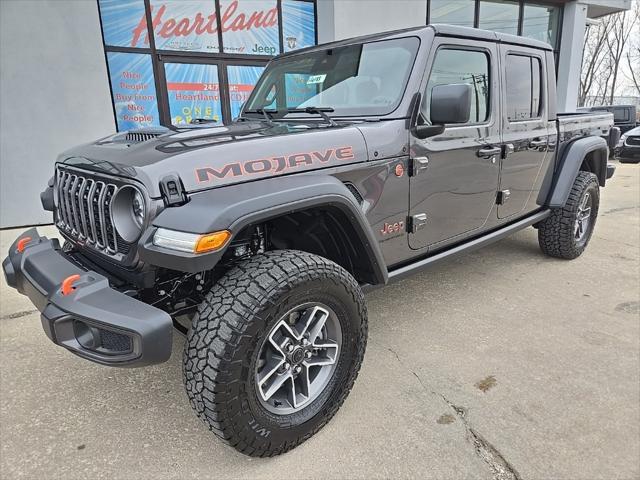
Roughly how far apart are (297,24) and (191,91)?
94.2 inches

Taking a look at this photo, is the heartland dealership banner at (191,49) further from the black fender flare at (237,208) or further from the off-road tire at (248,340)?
the off-road tire at (248,340)

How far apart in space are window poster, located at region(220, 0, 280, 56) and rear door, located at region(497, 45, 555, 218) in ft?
18.1

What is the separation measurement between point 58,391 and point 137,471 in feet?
2.97

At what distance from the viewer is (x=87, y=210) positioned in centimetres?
214

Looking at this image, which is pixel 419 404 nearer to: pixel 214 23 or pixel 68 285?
pixel 68 285

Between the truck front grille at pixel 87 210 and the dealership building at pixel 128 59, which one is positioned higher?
the dealership building at pixel 128 59

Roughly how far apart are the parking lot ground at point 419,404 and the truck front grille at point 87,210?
92 centimetres

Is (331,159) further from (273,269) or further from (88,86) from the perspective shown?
(88,86)

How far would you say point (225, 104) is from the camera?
7.90 m

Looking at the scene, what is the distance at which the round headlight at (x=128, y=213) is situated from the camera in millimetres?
1882

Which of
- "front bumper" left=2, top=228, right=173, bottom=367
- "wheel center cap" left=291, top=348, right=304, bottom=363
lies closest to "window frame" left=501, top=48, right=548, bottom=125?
"wheel center cap" left=291, top=348, right=304, bottom=363

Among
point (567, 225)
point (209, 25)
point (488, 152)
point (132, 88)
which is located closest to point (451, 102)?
point (488, 152)

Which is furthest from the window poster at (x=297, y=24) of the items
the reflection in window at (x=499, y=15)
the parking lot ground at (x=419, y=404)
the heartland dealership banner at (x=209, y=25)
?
the parking lot ground at (x=419, y=404)

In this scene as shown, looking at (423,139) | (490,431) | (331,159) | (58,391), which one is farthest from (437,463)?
(58,391)
